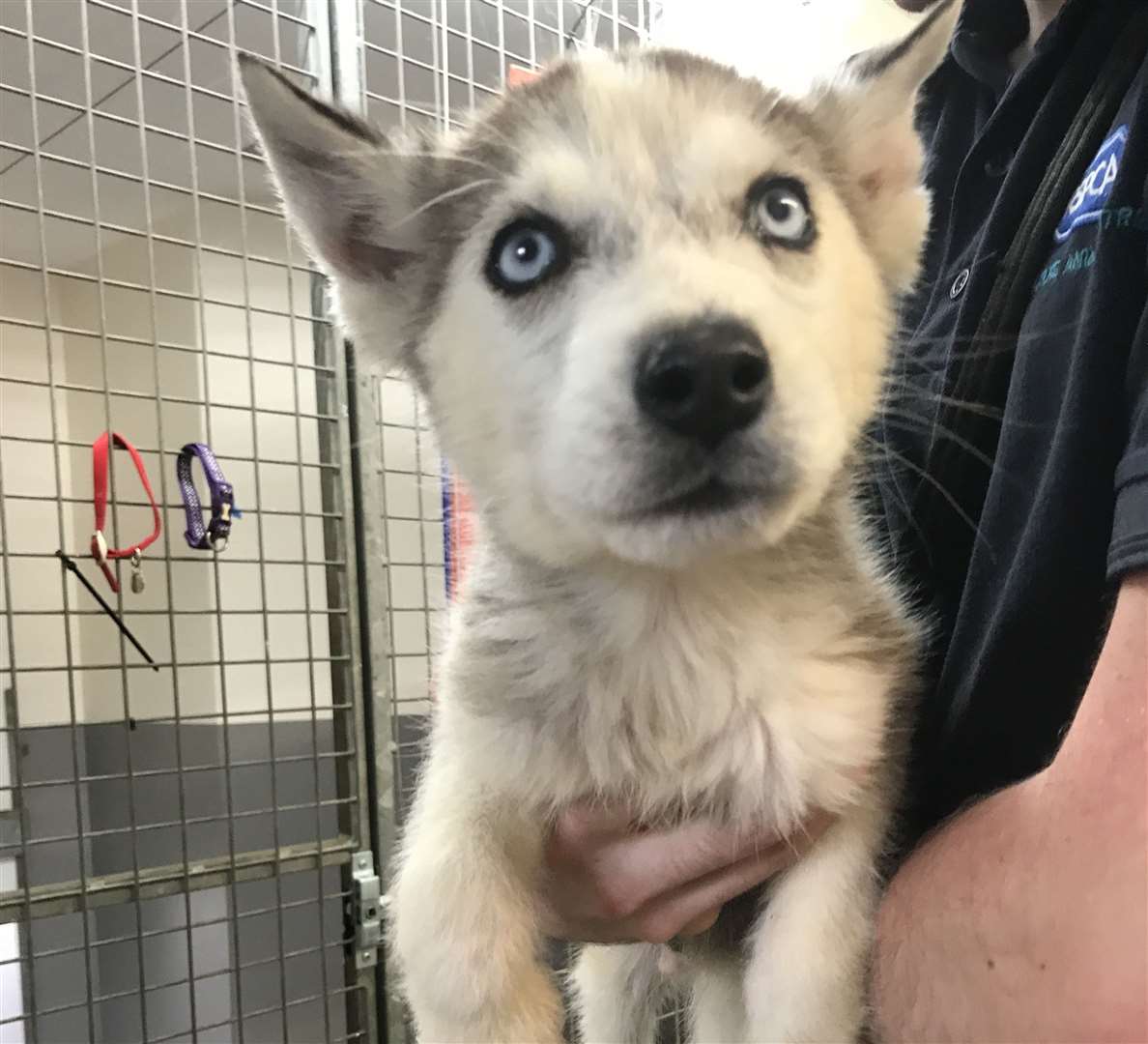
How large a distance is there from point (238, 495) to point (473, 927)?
310 centimetres

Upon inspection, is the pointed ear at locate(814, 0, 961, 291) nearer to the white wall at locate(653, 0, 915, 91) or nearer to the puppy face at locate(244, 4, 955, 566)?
the puppy face at locate(244, 4, 955, 566)

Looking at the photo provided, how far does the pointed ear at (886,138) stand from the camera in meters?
1.37

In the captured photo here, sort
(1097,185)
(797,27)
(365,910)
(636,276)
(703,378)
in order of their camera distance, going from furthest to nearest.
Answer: (365,910) < (797,27) < (1097,185) < (636,276) < (703,378)

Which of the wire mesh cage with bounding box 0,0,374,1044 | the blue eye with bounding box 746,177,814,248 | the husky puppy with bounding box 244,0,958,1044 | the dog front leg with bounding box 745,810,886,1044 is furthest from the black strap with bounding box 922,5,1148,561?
the wire mesh cage with bounding box 0,0,374,1044

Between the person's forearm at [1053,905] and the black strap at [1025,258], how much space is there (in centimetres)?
45

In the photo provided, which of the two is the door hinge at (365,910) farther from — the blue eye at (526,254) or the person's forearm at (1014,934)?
the blue eye at (526,254)

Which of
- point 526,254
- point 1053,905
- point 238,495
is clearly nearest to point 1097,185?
point 526,254

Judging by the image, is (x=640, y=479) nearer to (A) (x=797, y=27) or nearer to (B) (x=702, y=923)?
(B) (x=702, y=923)

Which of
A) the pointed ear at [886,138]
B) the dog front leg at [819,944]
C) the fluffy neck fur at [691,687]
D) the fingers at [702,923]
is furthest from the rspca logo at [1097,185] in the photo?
the fingers at [702,923]

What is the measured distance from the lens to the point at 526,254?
115 cm

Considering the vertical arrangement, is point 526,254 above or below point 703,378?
above

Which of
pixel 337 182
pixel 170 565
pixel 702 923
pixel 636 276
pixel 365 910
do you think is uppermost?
pixel 337 182

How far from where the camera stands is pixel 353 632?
8.00ft

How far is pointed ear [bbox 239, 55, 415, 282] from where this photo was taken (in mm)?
1253
